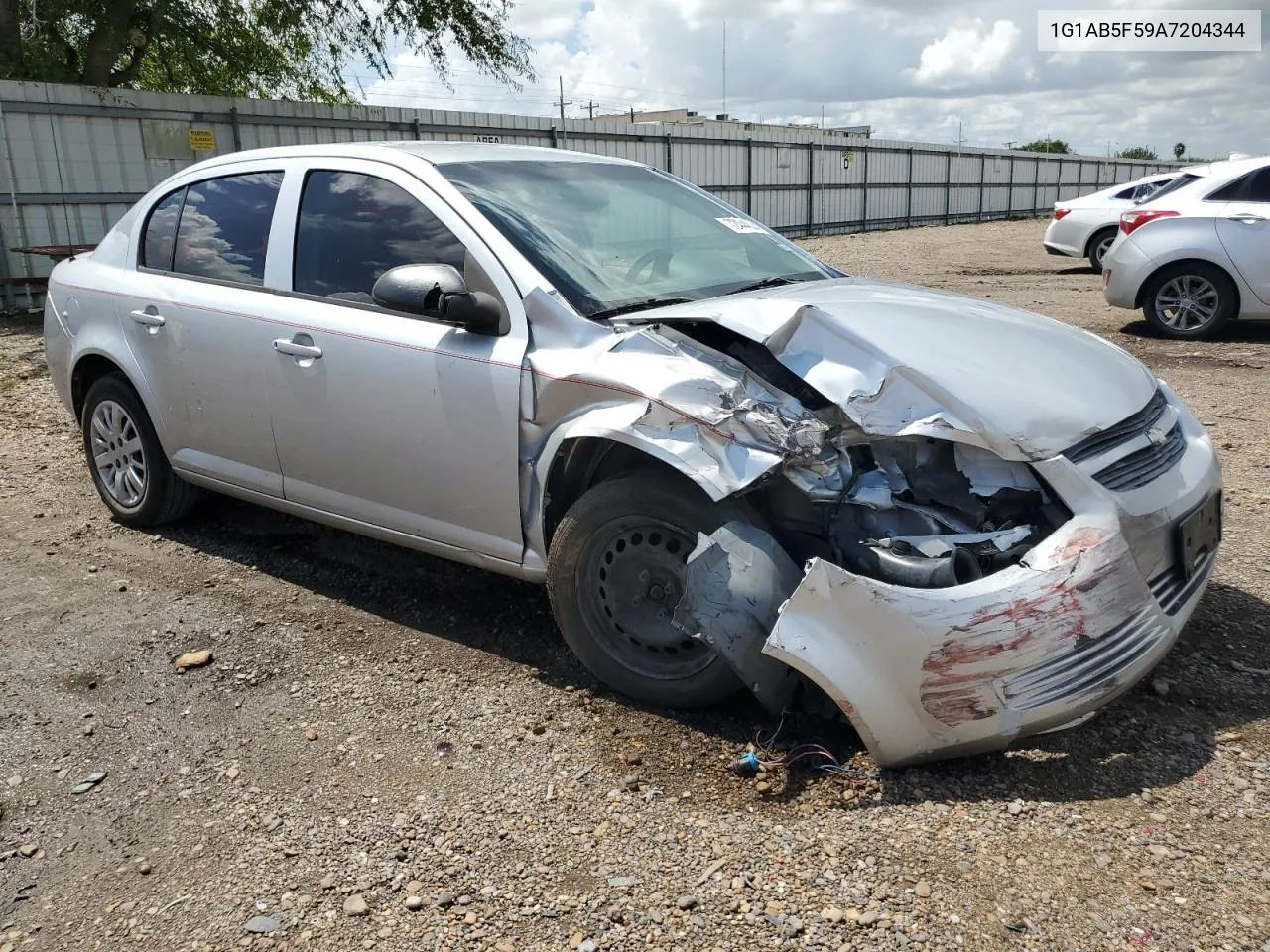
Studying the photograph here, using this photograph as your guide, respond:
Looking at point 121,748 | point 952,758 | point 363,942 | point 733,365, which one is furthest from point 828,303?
point 121,748

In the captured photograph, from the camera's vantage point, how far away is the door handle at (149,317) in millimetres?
4605

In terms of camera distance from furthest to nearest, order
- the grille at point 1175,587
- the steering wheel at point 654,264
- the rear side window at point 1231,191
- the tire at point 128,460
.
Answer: the rear side window at point 1231,191, the tire at point 128,460, the steering wheel at point 654,264, the grille at point 1175,587

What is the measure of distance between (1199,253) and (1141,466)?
739cm

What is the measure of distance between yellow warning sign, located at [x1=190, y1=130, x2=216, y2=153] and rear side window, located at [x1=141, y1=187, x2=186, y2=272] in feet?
35.2

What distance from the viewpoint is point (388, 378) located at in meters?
3.70

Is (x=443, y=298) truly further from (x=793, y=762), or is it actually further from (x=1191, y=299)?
(x=1191, y=299)

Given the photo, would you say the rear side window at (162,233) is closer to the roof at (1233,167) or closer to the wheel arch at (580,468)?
the wheel arch at (580,468)

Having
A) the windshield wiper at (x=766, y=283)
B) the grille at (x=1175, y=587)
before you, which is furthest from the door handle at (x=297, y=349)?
the grille at (x=1175, y=587)

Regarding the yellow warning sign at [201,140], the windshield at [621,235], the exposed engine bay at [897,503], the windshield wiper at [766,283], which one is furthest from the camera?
the yellow warning sign at [201,140]

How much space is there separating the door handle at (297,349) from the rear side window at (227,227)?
1.22 ft

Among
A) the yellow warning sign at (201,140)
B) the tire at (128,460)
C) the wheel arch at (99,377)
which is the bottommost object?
the tire at (128,460)

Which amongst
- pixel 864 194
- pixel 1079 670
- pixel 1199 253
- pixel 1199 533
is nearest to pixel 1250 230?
pixel 1199 253

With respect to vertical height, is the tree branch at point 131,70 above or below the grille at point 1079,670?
above

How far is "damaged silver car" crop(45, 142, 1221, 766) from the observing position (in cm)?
271
